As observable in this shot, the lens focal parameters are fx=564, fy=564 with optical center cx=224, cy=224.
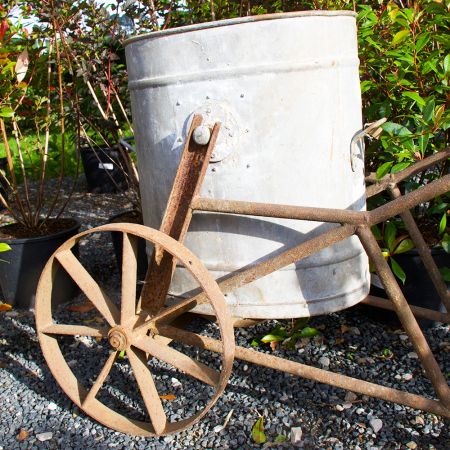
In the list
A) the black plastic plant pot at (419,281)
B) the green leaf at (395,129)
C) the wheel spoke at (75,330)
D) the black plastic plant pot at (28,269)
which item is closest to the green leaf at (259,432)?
the wheel spoke at (75,330)

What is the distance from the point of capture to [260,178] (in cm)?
165

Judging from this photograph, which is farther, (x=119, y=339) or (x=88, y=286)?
(x=88, y=286)

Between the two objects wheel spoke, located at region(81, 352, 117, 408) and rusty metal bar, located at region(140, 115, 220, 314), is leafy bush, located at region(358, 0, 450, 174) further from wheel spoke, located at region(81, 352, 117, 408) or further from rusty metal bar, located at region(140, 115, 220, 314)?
wheel spoke, located at region(81, 352, 117, 408)

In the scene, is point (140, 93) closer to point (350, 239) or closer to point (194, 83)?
point (194, 83)

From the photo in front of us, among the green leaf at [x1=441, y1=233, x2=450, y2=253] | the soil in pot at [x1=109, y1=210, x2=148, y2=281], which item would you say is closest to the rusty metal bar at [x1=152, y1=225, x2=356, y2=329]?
the green leaf at [x1=441, y1=233, x2=450, y2=253]

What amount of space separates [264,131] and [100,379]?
0.94 m

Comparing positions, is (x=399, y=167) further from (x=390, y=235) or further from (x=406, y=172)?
(x=390, y=235)

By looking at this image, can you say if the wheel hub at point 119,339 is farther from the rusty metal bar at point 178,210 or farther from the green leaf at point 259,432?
the green leaf at point 259,432

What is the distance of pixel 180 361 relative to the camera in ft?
5.61

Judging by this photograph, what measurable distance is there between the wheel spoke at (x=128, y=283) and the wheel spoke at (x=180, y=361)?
8cm

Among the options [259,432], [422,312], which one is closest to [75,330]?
[259,432]

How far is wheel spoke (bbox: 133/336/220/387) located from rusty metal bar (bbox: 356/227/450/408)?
557 mm

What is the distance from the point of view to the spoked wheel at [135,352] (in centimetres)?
159

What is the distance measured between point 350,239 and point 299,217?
1.07 feet
